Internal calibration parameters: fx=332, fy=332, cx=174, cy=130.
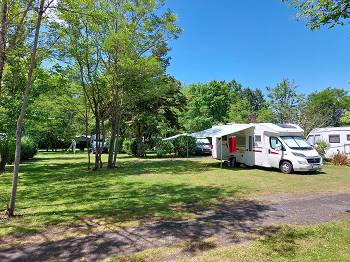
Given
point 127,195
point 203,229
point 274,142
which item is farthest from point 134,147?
point 203,229

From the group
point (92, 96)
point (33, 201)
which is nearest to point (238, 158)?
point (92, 96)

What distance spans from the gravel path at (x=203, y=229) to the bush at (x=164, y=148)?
19.9 m

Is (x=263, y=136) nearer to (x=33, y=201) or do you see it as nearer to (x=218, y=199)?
(x=218, y=199)

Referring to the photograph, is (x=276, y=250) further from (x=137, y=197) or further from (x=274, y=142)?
(x=274, y=142)

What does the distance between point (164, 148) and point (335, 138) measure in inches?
533

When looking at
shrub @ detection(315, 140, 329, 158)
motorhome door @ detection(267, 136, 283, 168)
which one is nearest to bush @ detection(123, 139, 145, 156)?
shrub @ detection(315, 140, 329, 158)

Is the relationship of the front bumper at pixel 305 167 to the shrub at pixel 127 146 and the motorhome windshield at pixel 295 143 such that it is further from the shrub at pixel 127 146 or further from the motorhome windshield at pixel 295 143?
the shrub at pixel 127 146

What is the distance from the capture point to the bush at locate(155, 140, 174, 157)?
94.3ft

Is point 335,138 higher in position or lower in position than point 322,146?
higher

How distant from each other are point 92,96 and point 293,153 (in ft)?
36.8

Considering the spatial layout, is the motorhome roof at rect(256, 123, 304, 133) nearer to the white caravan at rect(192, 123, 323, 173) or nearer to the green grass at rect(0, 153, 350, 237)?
the white caravan at rect(192, 123, 323, 173)

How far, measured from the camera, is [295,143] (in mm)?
A: 16078

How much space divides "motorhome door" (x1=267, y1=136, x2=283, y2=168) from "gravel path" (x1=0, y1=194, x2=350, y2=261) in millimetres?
6898

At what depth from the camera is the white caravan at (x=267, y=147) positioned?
1527 centimetres
